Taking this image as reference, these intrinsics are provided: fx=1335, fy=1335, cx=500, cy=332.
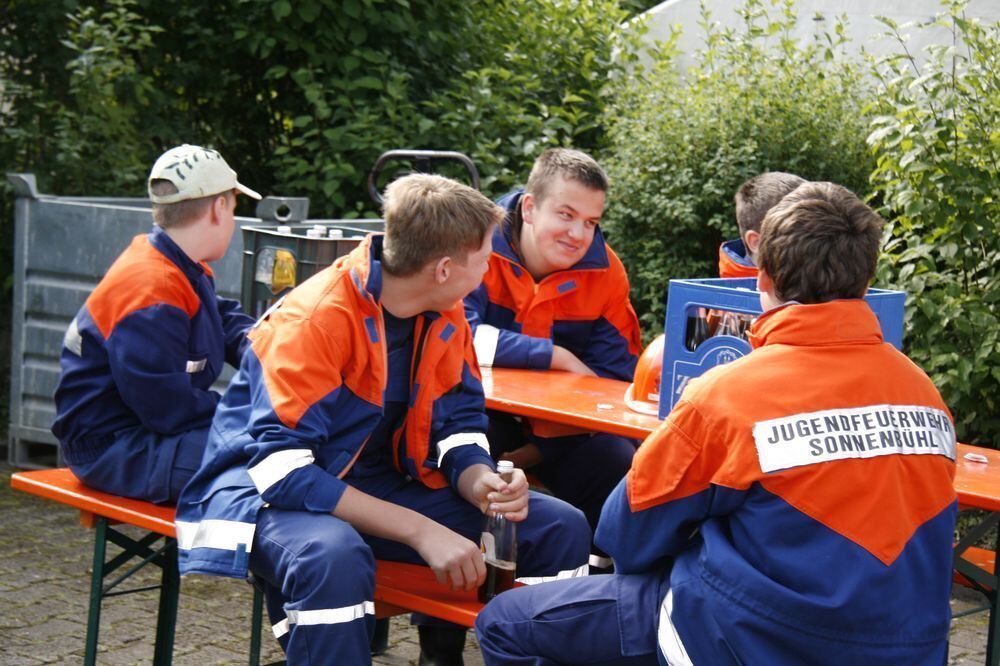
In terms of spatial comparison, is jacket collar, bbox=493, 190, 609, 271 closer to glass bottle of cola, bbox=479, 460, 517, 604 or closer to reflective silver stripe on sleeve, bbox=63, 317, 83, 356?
glass bottle of cola, bbox=479, 460, 517, 604

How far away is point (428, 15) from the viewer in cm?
888

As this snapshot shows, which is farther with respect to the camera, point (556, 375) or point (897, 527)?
point (556, 375)

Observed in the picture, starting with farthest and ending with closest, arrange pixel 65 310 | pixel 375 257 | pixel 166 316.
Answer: pixel 65 310, pixel 166 316, pixel 375 257

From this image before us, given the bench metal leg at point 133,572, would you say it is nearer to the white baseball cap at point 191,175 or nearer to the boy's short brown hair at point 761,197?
the white baseball cap at point 191,175

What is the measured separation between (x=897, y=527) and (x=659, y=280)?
4.48 m

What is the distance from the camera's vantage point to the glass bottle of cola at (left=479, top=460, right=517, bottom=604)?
11.3ft

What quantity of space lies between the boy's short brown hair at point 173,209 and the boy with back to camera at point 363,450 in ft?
2.73

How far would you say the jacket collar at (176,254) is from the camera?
4.03 meters

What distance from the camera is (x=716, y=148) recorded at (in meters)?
7.21

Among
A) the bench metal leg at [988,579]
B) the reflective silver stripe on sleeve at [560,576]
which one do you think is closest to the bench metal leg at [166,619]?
the reflective silver stripe on sleeve at [560,576]

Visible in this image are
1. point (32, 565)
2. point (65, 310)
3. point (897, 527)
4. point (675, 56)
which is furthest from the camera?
point (675, 56)

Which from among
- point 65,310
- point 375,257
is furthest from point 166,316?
point 65,310

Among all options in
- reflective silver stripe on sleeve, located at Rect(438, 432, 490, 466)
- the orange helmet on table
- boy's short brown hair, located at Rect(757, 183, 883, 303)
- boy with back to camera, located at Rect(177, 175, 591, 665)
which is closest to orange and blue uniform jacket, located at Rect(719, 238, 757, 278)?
the orange helmet on table

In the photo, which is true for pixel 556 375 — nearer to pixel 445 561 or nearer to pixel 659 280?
pixel 445 561
